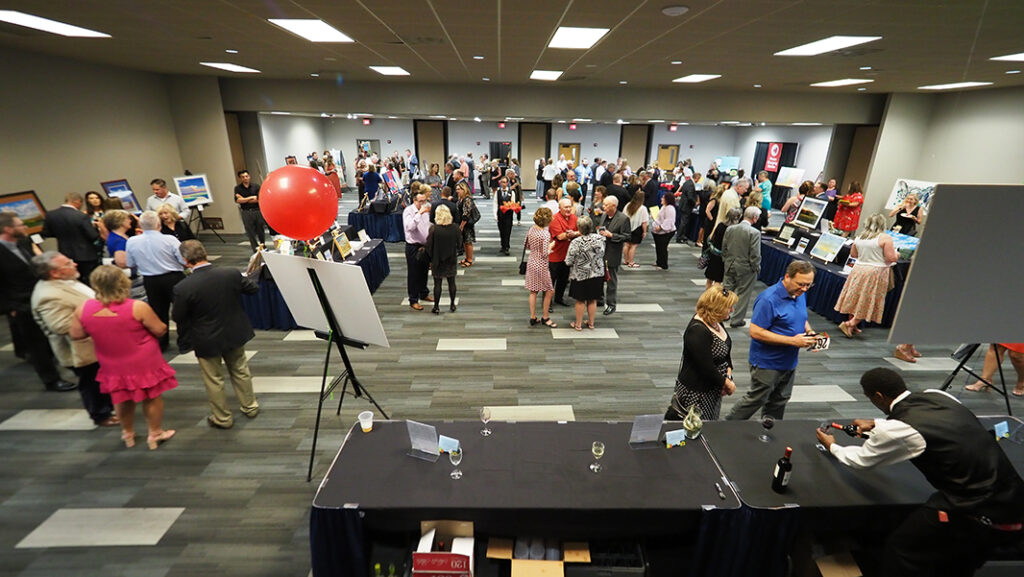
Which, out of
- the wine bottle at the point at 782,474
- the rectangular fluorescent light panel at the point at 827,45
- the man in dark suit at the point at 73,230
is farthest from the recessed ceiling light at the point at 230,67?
the wine bottle at the point at 782,474

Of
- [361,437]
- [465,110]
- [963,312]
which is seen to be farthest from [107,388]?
[465,110]

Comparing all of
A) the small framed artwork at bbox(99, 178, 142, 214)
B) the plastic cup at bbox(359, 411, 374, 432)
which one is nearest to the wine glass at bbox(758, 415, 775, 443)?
the plastic cup at bbox(359, 411, 374, 432)

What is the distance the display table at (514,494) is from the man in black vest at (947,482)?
71cm

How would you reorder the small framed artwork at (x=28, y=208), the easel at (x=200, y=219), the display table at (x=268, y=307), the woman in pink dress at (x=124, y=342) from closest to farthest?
the woman in pink dress at (x=124, y=342)
the display table at (x=268, y=307)
the small framed artwork at (x=28, y=208)
the easel at (x=200, y=219)

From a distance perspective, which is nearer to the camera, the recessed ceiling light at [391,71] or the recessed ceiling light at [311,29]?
the recessed ceiling light at [311,29]

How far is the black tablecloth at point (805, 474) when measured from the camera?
2.01 m

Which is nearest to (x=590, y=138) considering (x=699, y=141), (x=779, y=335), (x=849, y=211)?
(x=699, y=141)

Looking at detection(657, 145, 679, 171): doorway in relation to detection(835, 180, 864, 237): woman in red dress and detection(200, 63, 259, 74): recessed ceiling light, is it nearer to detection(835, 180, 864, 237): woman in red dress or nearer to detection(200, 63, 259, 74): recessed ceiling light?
detection(835, 180, 864, 237): woman in red dress

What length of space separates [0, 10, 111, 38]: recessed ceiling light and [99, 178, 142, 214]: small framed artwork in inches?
131

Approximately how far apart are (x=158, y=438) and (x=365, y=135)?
1525cm

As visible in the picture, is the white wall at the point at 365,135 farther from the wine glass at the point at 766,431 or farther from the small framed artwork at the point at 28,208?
the wine glass at the point at 766,431

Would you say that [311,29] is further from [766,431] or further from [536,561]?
[766,431]

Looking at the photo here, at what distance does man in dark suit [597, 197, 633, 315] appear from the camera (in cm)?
574

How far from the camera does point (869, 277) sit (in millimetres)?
5109
